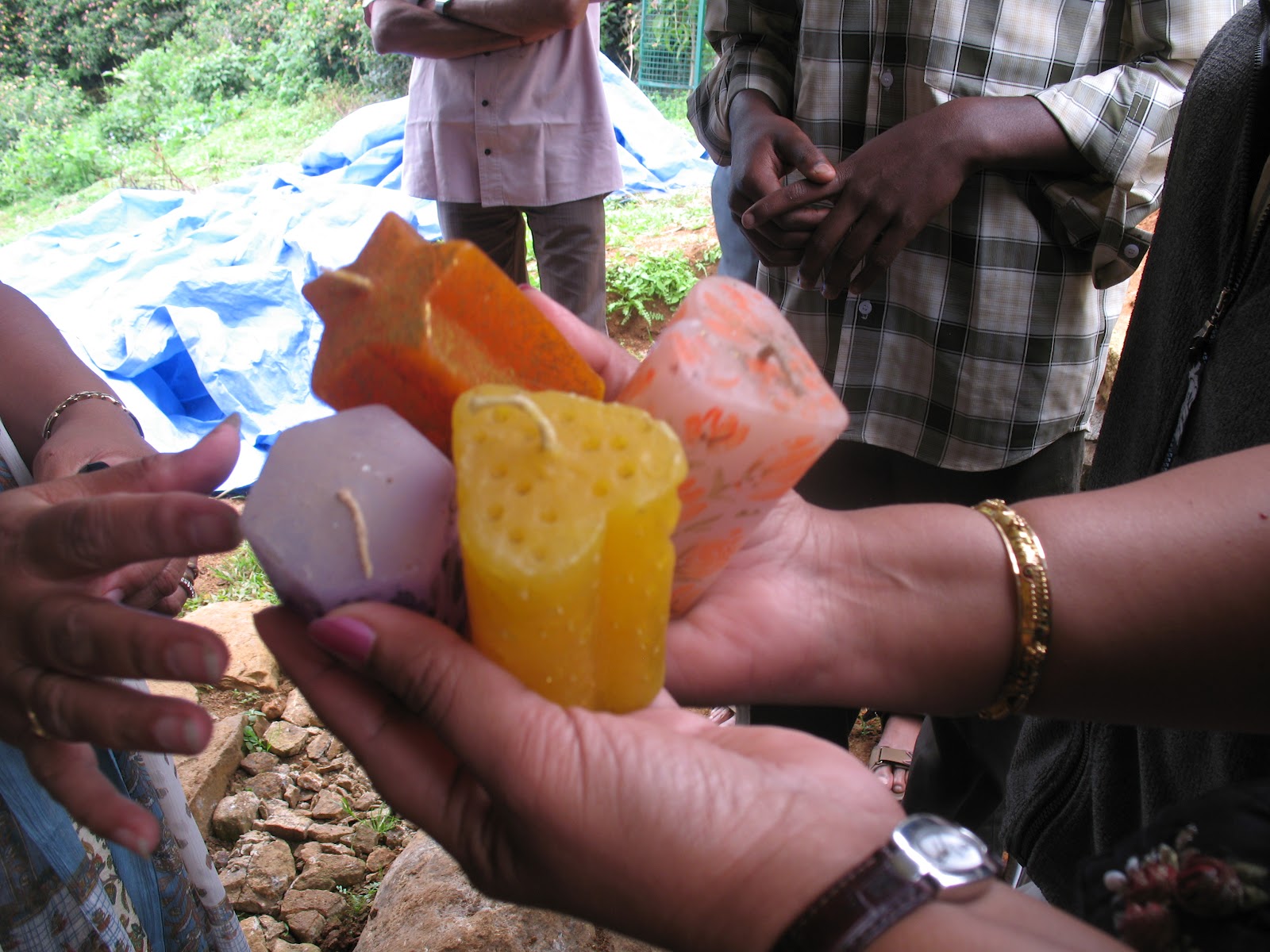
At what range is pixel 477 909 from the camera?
1.38 metres

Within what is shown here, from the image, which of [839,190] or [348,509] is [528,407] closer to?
[348,509]

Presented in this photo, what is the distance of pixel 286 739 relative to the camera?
2.04 m

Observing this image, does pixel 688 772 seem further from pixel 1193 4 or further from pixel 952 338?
pixel 1193 4

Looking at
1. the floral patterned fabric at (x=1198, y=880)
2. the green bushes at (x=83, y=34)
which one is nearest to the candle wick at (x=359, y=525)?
the floral patterned fabric at (x=1198, y=880)

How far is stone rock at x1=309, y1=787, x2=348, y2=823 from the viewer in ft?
6.04

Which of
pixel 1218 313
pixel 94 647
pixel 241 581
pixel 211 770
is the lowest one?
pixel 241 581

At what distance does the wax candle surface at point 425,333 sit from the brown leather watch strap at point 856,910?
516 millimetres

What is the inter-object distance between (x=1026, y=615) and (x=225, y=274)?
354cm

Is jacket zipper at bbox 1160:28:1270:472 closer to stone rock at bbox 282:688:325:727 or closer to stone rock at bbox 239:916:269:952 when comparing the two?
stone rock at bbox 239:916:269:952

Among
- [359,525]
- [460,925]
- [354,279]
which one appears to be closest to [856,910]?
[359,525]

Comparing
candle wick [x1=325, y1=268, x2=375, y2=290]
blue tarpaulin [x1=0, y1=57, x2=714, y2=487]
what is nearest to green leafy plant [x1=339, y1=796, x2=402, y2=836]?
blue tarpaulin [x1=0, y1=57, x2=714, y2=487]

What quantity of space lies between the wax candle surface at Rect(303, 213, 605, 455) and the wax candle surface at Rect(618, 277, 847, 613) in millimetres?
118

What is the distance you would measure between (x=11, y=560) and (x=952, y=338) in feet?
4.32

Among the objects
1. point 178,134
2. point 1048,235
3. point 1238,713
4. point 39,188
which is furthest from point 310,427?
point 178,134
